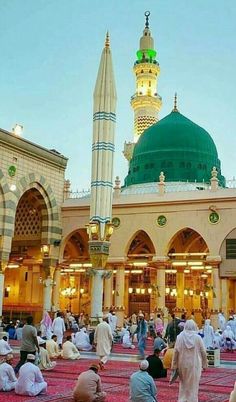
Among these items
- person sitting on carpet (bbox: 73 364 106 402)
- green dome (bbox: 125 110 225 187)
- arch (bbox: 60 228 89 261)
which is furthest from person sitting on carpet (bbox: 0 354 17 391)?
green dome (bbox: 125 110 225 187)

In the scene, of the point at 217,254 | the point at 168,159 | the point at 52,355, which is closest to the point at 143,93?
the point at 168,159

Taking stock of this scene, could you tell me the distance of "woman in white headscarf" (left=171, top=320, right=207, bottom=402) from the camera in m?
5.76

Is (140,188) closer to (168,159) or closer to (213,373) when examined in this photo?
(168,159)

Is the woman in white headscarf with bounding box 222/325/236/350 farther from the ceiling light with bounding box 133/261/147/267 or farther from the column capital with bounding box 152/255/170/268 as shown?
the ceiling light with bounding box 133/261/147/267

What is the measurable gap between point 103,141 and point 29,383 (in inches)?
464

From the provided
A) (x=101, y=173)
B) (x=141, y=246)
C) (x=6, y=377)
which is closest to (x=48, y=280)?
(x=101, y=173)

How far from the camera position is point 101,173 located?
1766 cm

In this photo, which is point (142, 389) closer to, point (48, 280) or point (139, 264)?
point (48, 280)

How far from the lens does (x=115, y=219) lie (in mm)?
21094

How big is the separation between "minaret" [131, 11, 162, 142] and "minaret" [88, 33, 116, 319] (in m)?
17.4

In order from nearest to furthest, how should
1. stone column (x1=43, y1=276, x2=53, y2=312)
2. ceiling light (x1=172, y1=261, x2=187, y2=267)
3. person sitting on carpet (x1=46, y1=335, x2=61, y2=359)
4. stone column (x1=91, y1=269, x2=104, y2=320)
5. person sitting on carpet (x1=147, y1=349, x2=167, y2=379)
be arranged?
person sitting on carpet (x1=147, y1=349, x2=167, y2=379)
person sitting on carpet (x1=46, y1=335, x2=61, y2=359)
stone column (x1=91, y1=269, x2=104, y2=320)
stone column (x1=43, y1=276, x2=53, y2=312)
ceiling light (x1=172, y1=261, x2=187, y2=267)

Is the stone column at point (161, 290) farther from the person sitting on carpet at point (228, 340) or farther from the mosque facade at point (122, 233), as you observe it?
the person sitting on carpet at point (228, 340)

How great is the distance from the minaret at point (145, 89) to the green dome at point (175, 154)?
7.53m

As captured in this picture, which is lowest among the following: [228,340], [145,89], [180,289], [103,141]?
[228,340]
